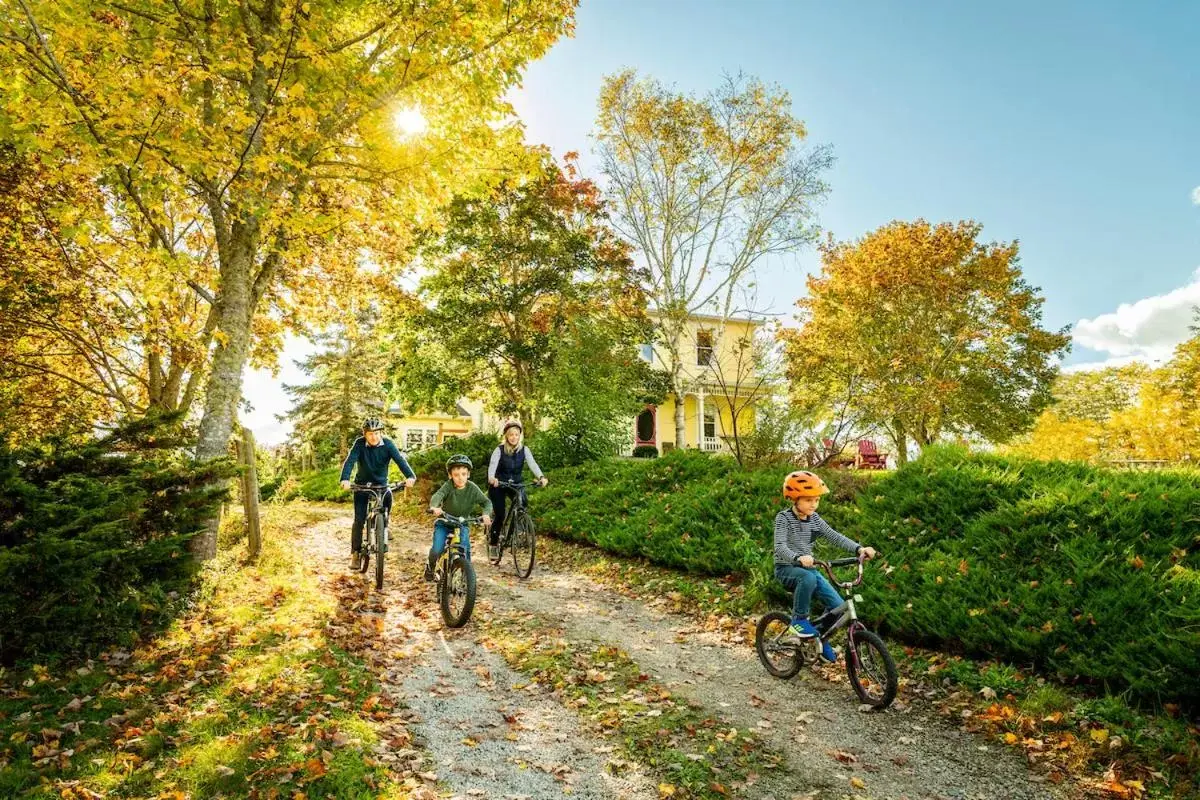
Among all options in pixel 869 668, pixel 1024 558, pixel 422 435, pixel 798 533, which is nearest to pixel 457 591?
pixel 798 533

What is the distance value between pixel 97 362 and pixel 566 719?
11609mm

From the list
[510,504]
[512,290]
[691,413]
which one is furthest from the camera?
[691,413]

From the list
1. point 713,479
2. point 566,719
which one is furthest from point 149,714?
point 713,479

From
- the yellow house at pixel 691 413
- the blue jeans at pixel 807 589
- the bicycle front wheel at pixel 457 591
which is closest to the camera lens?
the blue jeans at pixel 807 589

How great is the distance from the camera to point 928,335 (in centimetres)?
2209

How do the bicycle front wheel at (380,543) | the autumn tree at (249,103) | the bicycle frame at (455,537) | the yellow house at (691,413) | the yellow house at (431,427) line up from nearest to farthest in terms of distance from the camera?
the autumn tree at (249,103), the bicycle frame at (455,537), the bicycle front wheel at (380,543), the yellow house at (691,413), the yellow house at (431,427)

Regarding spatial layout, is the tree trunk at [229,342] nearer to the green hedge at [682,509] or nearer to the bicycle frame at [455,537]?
the bicycle frame at [455,537]

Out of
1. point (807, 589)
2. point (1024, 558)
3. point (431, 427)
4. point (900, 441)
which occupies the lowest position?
point (807, 589)

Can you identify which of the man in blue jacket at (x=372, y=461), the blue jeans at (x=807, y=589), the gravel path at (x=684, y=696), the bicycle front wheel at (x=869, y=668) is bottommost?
the gravel path at (x=684, y=696)

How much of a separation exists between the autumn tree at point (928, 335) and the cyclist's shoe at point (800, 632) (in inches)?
616

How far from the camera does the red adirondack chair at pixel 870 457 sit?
851 inches

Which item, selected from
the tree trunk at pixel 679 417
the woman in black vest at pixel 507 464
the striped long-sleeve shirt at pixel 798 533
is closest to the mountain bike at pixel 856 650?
the striped long-sleeve shirt at pixel 798 533

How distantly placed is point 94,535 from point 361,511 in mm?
3789

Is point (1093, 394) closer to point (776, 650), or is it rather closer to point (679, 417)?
point (679, 417)
